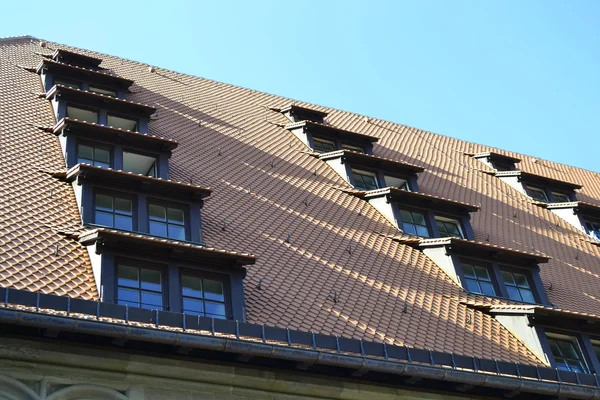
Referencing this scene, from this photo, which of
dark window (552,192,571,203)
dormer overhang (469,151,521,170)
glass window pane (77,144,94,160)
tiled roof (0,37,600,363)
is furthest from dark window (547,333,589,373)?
dormer overhang (469,151,521,170)

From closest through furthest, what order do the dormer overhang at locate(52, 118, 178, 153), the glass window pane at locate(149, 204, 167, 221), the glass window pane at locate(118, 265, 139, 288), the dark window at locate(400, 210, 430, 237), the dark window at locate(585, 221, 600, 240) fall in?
the glass window pane at locate(118, 265, 139, 288)
the glass window pane at locate(149, 204, 167, 221)
the dormer overhang at locate(52, 118, 178, 153)
the dark window at locate(400, 210, 430, 237)
the dark window at locate(585, 221, 600, 240)

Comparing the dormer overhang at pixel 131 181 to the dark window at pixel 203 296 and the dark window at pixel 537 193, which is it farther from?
the dark window at pixel 537 193

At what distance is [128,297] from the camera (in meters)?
11.6

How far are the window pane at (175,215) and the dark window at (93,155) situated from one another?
6.55 ft

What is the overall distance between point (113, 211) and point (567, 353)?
7963 mm

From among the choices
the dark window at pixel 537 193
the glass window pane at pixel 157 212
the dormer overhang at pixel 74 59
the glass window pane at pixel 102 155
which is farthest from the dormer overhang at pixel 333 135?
the glass window pane at pixel 157 212

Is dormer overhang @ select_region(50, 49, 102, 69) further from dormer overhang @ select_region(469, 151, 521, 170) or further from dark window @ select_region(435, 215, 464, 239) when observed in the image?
dormer overhang @ select_region(469, 151, 521, 170)

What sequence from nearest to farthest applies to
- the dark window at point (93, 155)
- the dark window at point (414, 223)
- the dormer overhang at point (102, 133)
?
the dark window at point (93, 155) → the dormer overhang at point (102, 133) → the dark window at point (414, 223)

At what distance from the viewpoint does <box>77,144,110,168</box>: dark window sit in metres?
15.7

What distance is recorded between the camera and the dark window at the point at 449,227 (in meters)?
19.0

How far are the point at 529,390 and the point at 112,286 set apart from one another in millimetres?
6246

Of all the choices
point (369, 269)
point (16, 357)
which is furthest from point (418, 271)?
point (16, 357)

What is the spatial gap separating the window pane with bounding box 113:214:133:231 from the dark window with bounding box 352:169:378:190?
7617 mm

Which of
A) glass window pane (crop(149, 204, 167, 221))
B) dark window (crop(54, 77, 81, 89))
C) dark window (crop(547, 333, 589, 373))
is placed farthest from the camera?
dark window (crop(54, 77, 81, 89))
